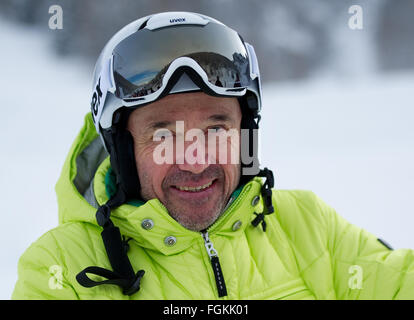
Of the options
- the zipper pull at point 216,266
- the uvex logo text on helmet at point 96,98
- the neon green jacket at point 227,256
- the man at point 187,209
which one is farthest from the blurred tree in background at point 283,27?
the zipper pull at point 216,266

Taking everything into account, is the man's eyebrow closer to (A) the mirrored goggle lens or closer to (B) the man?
(B) the man

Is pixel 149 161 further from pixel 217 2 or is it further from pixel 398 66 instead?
pixel 398 66

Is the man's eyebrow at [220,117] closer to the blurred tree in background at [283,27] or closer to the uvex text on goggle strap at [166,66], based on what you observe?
the uvex text on goggle strap at [166,66]

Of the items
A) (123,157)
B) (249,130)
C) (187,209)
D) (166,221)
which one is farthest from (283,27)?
(166,221)

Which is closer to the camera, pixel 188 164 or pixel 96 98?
pixel 188 164

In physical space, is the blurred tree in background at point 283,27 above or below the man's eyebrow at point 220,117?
above

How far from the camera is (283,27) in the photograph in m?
7.93

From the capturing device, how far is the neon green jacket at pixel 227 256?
175 cm

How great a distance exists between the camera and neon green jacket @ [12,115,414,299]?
1745 millimetres

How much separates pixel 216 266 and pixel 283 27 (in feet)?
22.1

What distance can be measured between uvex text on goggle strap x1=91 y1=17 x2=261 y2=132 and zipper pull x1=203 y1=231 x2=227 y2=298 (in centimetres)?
59

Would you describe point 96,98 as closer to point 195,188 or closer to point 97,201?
point 97,201

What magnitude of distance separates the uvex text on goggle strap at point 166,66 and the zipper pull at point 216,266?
59cm
